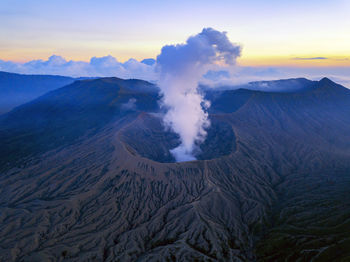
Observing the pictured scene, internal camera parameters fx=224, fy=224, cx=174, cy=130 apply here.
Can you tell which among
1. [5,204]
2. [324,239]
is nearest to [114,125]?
[5,204]

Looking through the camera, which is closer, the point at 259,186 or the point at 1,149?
A: the point at 259,186

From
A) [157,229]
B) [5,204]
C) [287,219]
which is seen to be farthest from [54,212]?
[287,219]

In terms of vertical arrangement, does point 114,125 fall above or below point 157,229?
above

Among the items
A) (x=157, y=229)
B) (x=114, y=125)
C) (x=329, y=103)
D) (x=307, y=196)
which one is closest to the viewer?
(x=157, y=229)

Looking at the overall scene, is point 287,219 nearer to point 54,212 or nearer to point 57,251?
point 57,251

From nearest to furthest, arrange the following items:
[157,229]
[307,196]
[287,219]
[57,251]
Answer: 1. [57,251]
2. [157,229]
3. [287,219]
4. [307,196]

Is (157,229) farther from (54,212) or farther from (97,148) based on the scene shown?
(97,148)
